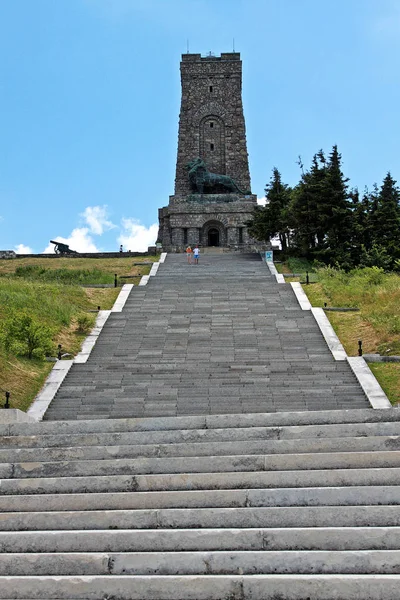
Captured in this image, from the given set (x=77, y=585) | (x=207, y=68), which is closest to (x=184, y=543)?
(x=77, y=585)

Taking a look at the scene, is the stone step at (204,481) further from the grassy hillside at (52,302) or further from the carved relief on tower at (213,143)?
the carved relief on tower at (213,143)

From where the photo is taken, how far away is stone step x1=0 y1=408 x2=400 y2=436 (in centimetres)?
987

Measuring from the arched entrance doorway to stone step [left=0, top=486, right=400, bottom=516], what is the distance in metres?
40.3

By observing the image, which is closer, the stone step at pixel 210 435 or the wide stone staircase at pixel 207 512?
the wide stone staircase at pixel 207 512

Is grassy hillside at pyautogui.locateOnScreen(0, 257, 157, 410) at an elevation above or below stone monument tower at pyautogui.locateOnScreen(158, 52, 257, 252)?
below

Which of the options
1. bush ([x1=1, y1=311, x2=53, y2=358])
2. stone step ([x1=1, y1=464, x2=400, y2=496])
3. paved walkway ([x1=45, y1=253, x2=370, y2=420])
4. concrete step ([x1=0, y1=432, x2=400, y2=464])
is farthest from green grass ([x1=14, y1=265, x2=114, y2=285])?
stone step ([x1=1, y1=464, x2=400, y2=496])

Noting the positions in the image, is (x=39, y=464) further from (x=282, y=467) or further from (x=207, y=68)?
(x=207, y=68)

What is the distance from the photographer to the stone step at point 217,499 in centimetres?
742

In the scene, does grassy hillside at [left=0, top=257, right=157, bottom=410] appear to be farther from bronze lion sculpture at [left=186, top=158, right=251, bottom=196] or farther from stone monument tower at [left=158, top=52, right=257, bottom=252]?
stone monument tower at [left=158, top=52, right=257, bottom=252]

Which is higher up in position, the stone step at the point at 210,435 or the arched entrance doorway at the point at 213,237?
the arched entrance doorway at the point at 213,237

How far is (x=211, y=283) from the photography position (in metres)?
26.4

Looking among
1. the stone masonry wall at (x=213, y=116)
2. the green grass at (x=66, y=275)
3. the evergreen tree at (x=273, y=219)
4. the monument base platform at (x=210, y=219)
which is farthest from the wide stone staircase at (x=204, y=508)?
the stone masonry wall at (x=213, y=116)

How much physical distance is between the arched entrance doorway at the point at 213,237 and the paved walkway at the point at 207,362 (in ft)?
76.7

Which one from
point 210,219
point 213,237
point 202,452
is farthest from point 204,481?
point 213,237
